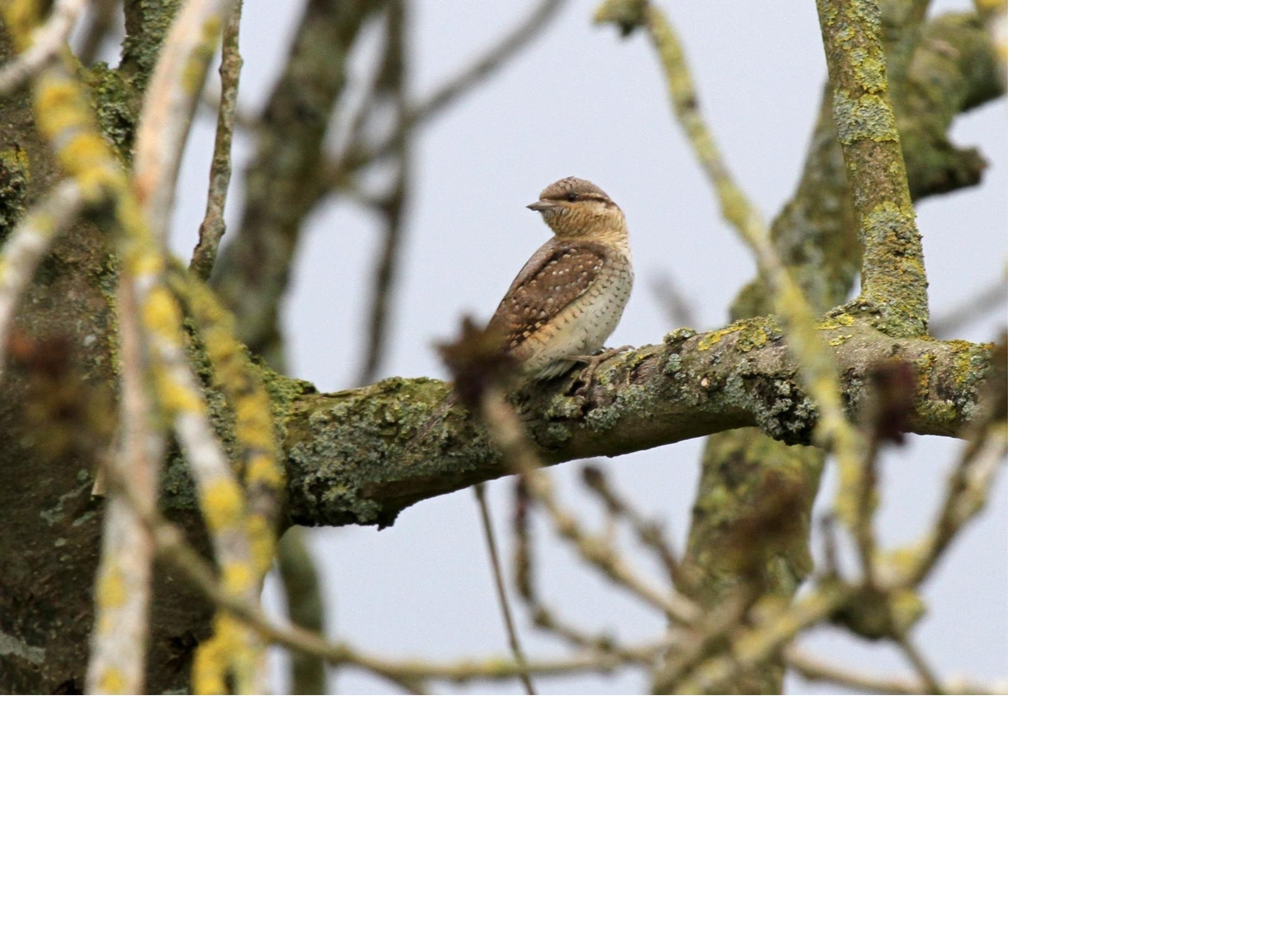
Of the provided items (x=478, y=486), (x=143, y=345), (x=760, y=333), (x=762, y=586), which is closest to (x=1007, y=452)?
(x=760, y=333)

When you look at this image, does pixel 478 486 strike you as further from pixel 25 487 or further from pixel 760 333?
pixel 25 487

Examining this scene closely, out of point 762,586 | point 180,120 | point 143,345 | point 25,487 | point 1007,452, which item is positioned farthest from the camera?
point 25,487

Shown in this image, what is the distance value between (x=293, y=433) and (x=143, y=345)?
1.61m

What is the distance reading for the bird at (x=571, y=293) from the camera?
2900 millimetres

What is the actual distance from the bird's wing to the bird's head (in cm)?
30

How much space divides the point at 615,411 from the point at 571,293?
31.2 inches

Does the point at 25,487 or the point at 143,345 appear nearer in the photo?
the point at 143,345

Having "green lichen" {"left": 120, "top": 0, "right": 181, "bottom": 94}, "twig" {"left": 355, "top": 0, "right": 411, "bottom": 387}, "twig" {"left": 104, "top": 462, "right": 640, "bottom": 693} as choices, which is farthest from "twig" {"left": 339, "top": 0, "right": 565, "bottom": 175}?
"twig" {"left": 104, "top": 462, "right": 640, "bottom": 693}

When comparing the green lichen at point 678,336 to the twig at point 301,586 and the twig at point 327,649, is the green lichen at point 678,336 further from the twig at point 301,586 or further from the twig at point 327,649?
the twig at point 301,586

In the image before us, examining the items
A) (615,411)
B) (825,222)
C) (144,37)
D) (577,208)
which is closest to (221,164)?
(144,37)

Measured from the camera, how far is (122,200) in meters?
1.21

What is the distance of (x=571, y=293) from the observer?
331 centimetres

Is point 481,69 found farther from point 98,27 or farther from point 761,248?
point 761,248

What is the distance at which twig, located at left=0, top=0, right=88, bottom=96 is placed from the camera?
51.3 inches
